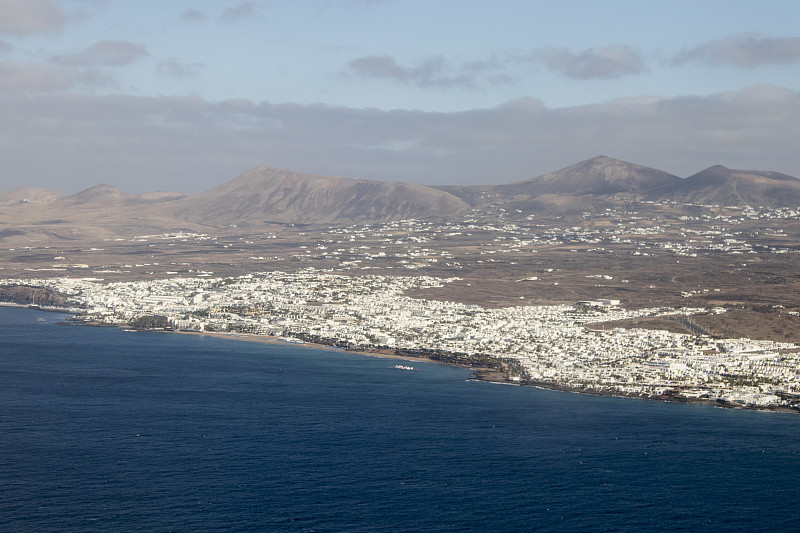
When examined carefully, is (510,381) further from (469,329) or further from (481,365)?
(469,329)

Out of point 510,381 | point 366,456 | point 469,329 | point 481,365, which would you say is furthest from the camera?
point 469,329

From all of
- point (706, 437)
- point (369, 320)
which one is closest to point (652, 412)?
point (706, 437)

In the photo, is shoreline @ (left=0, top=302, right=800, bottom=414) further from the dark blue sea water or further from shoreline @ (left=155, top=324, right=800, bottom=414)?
the dark blue sea water

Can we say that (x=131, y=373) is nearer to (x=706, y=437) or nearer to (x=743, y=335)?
(x=706, y=437)

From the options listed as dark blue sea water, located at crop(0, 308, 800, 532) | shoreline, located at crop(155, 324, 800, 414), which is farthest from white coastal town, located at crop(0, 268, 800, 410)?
dark blue sea water, located at crop(0, 308, 800, 532)

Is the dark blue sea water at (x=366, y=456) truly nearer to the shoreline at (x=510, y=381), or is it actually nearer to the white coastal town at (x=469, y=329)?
the shoreline at (x=510, y=381)

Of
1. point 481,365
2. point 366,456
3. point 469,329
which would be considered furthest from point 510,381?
point 469,329
